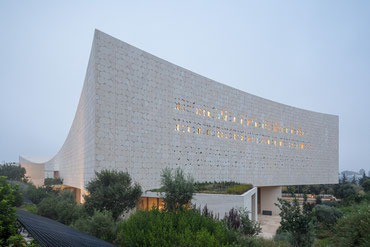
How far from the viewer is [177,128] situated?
25.5 metres

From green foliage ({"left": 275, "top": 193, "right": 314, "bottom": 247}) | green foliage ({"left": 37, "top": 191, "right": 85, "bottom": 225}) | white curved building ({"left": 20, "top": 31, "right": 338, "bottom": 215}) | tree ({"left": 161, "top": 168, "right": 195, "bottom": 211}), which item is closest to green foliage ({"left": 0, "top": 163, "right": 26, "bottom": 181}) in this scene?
white curved building ({"left": 20, "top": 31, "right": 338, "bottom": 215})

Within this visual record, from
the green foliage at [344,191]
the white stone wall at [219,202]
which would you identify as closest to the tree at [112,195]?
the white stone wall at [219,202]

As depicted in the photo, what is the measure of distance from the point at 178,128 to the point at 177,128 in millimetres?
141

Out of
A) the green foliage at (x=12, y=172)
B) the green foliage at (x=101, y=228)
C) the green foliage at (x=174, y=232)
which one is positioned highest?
the green foliage at (x=174, y=232)

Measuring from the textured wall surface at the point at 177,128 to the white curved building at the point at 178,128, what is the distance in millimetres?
79

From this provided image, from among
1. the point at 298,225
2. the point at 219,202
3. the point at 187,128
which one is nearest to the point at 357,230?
the point at 298,225

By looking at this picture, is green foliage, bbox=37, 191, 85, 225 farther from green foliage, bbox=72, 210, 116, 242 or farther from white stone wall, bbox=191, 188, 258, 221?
white stone wall, bbox=191, 188, 258, 221

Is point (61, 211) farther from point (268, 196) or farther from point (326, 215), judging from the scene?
point (268, 196)

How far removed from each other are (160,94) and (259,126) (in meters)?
17.1

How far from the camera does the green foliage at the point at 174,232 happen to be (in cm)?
868

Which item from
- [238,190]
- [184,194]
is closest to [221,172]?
[238,190]

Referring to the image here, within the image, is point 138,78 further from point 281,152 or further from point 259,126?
point 281,152

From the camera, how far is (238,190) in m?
21.7

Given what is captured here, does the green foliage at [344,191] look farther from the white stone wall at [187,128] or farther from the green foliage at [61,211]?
the green foliage at [61,211]
